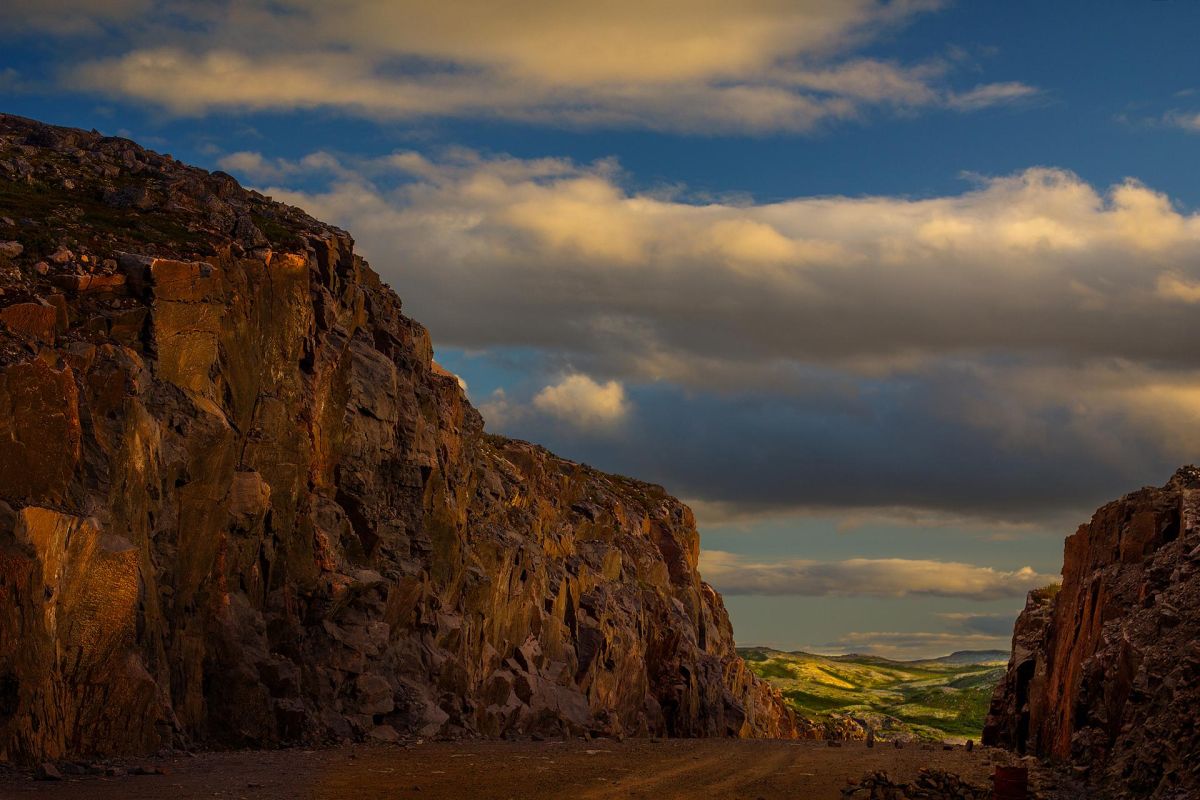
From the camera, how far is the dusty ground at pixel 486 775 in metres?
28.4

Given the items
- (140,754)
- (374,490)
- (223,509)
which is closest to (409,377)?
(374,490)

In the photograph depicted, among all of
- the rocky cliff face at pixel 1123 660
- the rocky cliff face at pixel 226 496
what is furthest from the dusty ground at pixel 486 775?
the rocky cliff face at pixel 1123 660

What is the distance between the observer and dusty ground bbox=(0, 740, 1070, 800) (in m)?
28.4

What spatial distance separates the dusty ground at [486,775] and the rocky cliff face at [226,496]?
10.2 ft

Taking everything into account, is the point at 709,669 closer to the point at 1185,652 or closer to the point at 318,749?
the point at 318,749

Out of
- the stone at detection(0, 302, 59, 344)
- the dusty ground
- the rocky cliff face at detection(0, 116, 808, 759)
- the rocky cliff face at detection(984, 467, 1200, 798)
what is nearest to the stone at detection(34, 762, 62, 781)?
the dusty ground

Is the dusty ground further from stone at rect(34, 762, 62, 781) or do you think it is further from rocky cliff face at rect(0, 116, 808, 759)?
rocky cliff face at rect(0, 116, 808, 759)

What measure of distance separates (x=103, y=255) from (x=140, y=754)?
60.3 feet

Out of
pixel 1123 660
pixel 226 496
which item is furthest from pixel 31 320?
pixel 1123 660

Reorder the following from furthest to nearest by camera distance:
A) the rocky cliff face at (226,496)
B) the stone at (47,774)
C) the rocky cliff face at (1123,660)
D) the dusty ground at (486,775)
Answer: the rocky cliff face at (226,496), the rocky cliff face at (1123,660), the dusty ground at (486,775), the stone at (47,774)

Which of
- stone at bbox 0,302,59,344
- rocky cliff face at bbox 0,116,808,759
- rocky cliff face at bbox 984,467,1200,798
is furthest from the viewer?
stone at bbox 0,302,59,344

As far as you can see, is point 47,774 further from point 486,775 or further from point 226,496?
point 226,496

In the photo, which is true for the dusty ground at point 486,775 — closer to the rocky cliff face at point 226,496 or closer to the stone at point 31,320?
the rocky cliff face at point 226,496

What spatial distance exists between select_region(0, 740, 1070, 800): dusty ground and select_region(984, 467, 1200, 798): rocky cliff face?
416 cm
